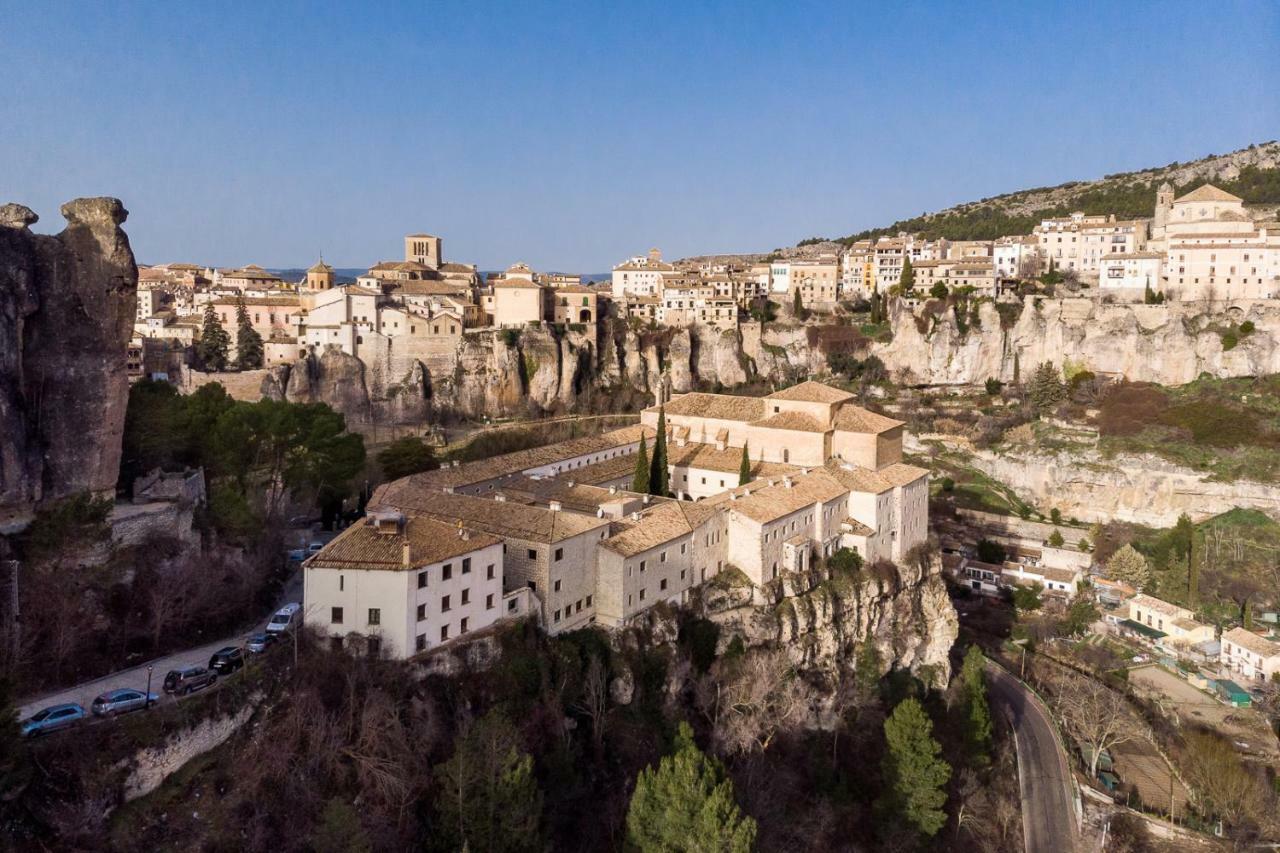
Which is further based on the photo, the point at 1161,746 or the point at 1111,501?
the point at 1111,501

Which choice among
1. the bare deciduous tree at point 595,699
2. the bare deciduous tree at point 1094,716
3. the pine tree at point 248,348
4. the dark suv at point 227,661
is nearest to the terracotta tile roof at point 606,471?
the bare deciduous tree at point 595,699

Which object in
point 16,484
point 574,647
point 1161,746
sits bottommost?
point 1161,746

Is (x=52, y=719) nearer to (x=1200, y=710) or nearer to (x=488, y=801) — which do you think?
(x=488, y=801)

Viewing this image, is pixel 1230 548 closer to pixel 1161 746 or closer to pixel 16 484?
pixel 1161 746

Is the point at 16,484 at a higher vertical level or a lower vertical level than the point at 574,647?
higher

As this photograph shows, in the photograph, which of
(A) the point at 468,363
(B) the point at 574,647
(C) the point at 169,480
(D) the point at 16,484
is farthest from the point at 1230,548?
(D) the point at 16,484

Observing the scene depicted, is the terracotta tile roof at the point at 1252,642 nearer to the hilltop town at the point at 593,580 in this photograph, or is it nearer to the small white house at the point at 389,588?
the hilltop town at the point at 593,580
